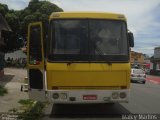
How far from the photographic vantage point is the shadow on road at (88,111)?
1440 centimetres

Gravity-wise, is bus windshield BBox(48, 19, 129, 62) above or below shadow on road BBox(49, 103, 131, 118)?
above

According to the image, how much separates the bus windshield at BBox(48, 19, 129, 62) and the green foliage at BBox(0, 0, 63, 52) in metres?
49.3

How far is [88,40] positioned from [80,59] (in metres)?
0.65

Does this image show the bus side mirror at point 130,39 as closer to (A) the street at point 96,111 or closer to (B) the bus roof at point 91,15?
(B) the bus roof at point 91,15

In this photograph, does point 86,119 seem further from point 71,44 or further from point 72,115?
point 71,44

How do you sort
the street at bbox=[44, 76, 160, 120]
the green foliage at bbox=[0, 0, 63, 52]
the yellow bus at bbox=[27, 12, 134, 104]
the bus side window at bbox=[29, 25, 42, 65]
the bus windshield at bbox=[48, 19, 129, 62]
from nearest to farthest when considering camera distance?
the yellow bus at bbox=[27, 12, 134, 104] < the bus windshield at bbox=[48, 19, 129, 62] < the bus side window at bbox=[29, 25, 42, 65] < the street at bbox=[44, 76, 160, 120] < the green foliage at bbox=[0, 0, 63, 52]

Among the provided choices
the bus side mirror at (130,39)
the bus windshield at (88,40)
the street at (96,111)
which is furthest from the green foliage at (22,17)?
the bus windshield at (88,40)

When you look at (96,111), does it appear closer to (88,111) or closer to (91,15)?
(88,111)

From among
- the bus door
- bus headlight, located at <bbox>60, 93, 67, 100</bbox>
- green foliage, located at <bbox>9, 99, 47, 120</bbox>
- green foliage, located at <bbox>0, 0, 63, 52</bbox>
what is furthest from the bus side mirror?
green foliage, located at <bbox>0, 0, 63, 52</bbox>

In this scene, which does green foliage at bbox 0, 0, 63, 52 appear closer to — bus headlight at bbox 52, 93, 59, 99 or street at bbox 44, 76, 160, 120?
street at bbox 44, 76, 160, 120

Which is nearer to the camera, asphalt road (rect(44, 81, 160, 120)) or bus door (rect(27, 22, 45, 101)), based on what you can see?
bus door (rect(27, 22, 45, 101))

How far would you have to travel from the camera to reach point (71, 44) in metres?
13.8

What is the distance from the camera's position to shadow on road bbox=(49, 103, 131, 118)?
14398 mm

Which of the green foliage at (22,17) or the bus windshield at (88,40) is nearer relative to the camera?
the bus windshield at (88,40)
